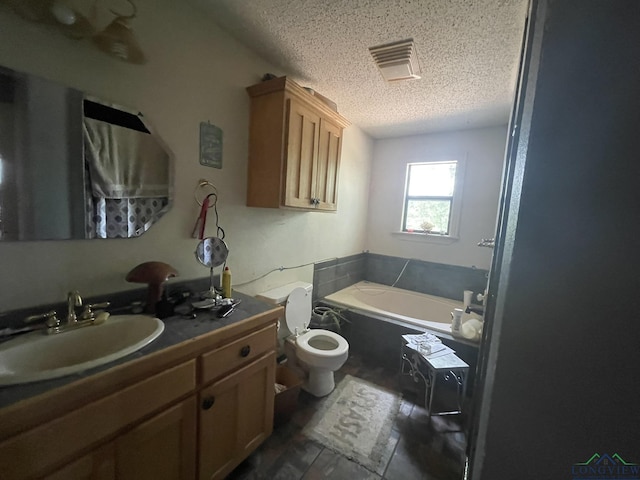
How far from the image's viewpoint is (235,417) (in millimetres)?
1232

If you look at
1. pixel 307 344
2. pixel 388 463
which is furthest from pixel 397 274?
pixel 388 463

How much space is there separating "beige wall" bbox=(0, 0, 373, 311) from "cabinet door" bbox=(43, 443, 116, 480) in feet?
2.13

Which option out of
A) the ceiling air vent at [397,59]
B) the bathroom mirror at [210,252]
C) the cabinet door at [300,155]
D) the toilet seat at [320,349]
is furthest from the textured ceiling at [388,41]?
the toilet seat at [320,349]

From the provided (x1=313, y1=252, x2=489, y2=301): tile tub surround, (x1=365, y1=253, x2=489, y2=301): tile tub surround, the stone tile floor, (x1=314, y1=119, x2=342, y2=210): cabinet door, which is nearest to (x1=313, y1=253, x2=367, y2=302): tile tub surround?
(x1=313, y1=252, x2=489, y2=301): tile tub surround

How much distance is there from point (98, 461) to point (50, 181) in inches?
40.9

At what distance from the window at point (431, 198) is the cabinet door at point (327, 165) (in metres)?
1.46

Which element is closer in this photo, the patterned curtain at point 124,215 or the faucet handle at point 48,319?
the faucet handle at point 48,319

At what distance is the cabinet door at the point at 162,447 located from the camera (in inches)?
33.7

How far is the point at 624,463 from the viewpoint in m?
0.30

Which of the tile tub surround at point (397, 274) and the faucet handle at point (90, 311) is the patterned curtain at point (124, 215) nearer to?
the faucet handle at point (90, 311)

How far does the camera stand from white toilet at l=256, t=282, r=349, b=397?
1850mm

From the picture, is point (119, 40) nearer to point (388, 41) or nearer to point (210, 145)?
point (210, 145)

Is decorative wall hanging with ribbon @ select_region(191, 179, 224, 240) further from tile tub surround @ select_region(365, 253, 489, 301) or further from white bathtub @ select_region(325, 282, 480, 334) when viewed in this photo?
tile tub surround @ select_region(365, 253, 489, 301)

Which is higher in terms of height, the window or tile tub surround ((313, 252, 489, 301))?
the window
